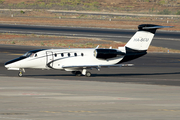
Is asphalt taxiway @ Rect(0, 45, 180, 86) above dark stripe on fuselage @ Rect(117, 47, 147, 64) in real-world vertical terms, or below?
below

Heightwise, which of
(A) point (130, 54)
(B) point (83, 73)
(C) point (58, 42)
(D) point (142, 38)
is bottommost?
(C) point (58, 42)

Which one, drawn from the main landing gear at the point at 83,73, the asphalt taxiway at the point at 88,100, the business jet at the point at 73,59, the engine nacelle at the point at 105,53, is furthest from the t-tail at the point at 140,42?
the main landing gear at the point at 83,73

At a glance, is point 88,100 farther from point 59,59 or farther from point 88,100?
point 59,59

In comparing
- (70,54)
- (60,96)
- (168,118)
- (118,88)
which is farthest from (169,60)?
(168,118)

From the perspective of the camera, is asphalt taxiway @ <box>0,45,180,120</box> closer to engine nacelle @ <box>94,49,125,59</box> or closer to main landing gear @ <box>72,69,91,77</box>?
main landing gear @ <box>72,69,91,77</box>

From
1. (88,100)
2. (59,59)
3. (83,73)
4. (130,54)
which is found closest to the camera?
(88,100)

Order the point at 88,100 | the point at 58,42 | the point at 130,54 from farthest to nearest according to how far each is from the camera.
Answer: the point at 58,42, the point at 130,54, the point at 88,100

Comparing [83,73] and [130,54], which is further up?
[130,54]

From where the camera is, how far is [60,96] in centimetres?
2370

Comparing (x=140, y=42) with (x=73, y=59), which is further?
(x=140, y=42)

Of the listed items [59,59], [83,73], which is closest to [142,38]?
[83,73]

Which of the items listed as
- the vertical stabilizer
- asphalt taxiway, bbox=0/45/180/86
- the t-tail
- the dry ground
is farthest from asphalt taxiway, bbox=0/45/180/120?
the dry ground

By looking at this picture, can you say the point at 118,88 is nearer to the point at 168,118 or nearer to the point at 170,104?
the point at 170,104

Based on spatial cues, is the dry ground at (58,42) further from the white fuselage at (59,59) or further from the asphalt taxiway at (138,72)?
the white fuselage at (59,59)
